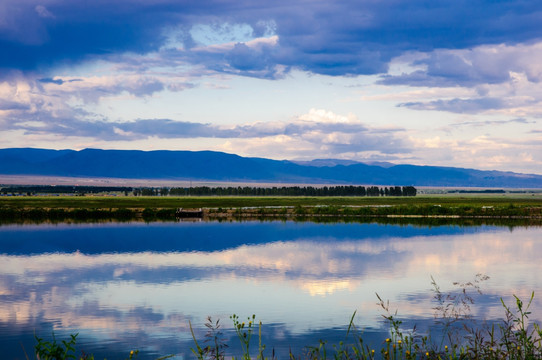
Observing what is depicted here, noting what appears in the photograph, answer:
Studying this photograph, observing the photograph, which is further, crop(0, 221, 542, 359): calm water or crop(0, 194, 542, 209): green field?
crop(0, 194, 542, 209): green field

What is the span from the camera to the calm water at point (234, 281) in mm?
15539

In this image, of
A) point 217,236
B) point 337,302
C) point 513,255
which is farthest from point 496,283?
point 217,236

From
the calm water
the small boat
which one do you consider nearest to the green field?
the small boat

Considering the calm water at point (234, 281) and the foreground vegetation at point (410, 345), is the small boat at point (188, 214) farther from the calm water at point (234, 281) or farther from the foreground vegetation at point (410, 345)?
the foreground vegetation at point (410, 345)

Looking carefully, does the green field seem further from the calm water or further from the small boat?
the calm water

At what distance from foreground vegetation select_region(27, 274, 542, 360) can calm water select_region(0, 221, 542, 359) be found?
623 mm

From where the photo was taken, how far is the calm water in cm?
1554

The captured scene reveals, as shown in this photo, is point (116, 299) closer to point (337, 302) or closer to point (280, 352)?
point (337, 302)

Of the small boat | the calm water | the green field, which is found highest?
the green field

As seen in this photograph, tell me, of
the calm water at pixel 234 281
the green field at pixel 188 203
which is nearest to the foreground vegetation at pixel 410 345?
the calm water at pixel 234 281

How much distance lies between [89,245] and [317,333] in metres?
25.6

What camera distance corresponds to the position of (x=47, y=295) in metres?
20.7

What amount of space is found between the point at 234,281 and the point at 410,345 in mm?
16776

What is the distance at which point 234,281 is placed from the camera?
924 inches
